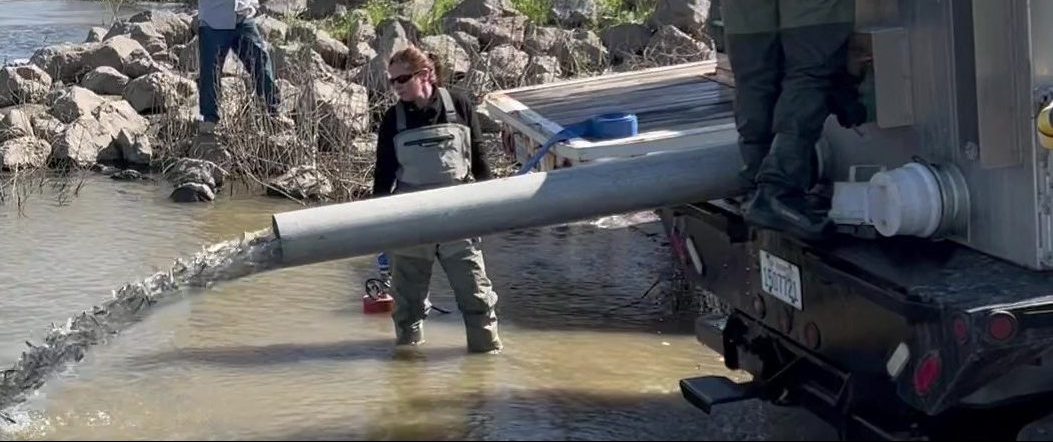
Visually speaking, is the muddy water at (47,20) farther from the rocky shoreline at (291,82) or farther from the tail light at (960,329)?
the tail light at (960,329)

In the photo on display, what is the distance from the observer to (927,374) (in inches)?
184

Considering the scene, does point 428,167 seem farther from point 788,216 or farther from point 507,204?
point 788,216

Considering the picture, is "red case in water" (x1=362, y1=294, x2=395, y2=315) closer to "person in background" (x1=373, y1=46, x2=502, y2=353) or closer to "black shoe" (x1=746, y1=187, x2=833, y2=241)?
"person in background" (x1=373, y1=46, x2=502, y2=353)

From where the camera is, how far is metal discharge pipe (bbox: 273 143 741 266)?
5.27 meters

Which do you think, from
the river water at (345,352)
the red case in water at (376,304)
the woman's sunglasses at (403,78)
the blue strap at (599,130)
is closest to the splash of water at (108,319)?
the river water at (345,352)

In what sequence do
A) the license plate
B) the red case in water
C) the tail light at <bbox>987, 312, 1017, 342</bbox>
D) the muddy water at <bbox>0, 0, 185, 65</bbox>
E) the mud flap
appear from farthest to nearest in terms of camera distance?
the muddy water at <bbox>0, 0, 185, 65</bbox> < the red case in water < the mud flap < the license plate < the tail light at <bbox>987, 312, 1017, 342</bbox>

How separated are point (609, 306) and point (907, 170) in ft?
11.0

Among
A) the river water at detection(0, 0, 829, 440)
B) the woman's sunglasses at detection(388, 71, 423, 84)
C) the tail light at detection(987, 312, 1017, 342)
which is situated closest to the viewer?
the tail light at detection(987, 312, 1017, 342)

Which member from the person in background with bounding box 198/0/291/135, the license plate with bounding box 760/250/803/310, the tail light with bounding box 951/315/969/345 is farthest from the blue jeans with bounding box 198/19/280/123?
the tail light with bounding box 951/315/969/345

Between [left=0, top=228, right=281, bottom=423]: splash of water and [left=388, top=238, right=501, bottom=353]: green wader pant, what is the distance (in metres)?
0.97

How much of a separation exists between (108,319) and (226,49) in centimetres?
553

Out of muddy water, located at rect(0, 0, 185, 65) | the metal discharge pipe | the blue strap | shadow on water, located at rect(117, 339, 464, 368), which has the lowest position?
shadow on water, located at rect(117, 339, 464, 368)

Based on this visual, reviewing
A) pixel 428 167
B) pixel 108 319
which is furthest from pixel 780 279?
pixel 108 319

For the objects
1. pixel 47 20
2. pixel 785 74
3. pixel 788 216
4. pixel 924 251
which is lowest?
pixel 924 251
